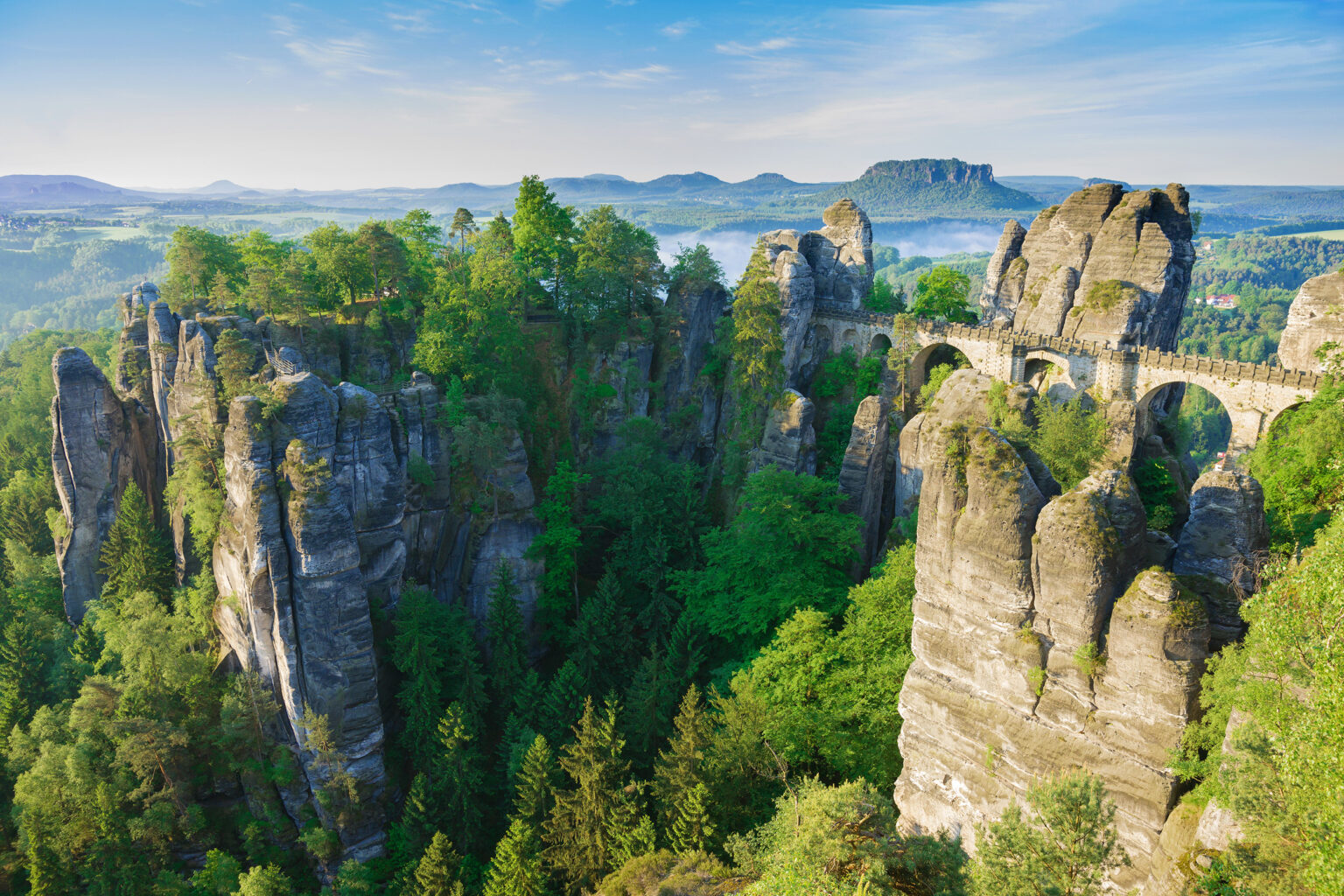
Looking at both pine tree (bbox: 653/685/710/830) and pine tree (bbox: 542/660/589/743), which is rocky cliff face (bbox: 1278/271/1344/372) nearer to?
pine tree (bbox: 653/685/710/830)

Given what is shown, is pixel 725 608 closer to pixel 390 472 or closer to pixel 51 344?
pixel 390 472

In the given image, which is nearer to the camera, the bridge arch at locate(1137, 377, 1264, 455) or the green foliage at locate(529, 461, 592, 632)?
the bridge arch at locate(1137, 377, 1264, 455)

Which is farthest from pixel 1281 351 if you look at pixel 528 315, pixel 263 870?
pixel 263 870

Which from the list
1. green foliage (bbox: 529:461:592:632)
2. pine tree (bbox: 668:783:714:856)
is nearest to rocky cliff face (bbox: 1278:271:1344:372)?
pine tree (bbox: 668:783:714:856)

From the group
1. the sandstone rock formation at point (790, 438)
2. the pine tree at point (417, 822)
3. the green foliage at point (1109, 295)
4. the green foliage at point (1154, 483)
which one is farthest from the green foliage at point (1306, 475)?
the pine tree at point (417, 822)

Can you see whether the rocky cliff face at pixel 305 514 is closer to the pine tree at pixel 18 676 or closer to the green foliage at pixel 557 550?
the green foliage at pixel 557 550

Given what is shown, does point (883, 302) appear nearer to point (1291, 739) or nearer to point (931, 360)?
point (931, 360)
